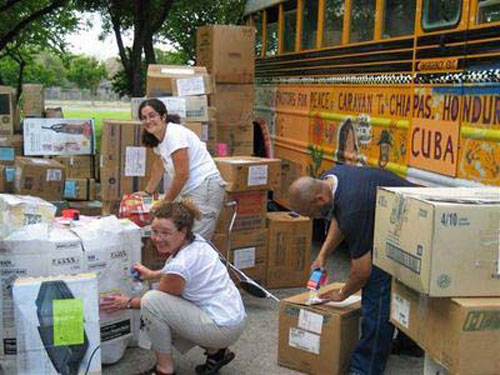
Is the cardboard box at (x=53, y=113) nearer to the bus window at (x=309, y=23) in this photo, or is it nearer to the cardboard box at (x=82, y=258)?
the bus window at (x=309, y=23)

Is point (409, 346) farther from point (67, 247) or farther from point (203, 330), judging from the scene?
point (67, 247)

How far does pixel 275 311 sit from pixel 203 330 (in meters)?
1.65

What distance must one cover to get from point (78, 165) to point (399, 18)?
12.8ft

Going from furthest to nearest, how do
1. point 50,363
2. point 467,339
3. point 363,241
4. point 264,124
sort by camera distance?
point 264,124, point 363,241, point 50,363, point 467,339

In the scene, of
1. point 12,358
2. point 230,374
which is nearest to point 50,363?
point 12,358

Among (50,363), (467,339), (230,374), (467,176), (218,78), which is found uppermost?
(218,78)

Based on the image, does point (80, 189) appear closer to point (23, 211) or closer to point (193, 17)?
point (23, 211)

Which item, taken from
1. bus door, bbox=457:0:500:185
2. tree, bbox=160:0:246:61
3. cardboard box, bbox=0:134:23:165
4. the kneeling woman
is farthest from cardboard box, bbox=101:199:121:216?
tree, bbox=160:0:246:61

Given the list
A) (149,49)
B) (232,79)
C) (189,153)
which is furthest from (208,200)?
(149,49)

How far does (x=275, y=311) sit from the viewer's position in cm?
532

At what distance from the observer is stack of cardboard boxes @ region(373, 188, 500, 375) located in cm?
278

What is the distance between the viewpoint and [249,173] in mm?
5613

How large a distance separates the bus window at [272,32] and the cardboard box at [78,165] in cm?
257

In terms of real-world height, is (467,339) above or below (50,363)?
above
